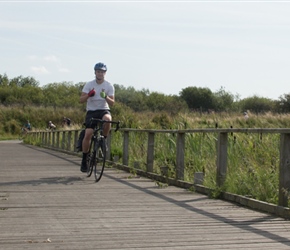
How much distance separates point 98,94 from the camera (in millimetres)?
11742

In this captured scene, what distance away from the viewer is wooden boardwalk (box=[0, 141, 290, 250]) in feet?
19.4

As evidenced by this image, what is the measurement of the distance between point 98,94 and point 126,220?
15.8 ft

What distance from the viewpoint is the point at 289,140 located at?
24.9 ft

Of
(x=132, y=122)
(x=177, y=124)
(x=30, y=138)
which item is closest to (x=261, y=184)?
(x=177, y=124)

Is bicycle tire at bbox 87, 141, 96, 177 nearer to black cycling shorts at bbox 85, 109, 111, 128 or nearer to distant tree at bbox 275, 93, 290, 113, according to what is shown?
black cycling shorts at bbox 85, 109, 111, 128

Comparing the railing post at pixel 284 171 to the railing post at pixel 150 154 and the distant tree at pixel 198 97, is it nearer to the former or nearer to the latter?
the railing post at pixel 150 154

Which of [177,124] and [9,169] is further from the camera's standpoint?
[177,124]

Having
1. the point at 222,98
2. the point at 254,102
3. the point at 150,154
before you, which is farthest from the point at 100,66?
the point at 222,98

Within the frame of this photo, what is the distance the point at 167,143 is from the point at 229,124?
3.21 m

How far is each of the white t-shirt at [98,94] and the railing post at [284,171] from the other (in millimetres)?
4702

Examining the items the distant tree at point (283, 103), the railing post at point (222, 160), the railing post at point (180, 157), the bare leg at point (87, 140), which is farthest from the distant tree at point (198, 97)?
the railing post at point (222, 160)

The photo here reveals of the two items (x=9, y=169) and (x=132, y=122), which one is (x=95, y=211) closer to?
(x=9, y=169)

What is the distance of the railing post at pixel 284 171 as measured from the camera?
7484mm

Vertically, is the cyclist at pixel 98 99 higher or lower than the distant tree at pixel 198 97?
lower
